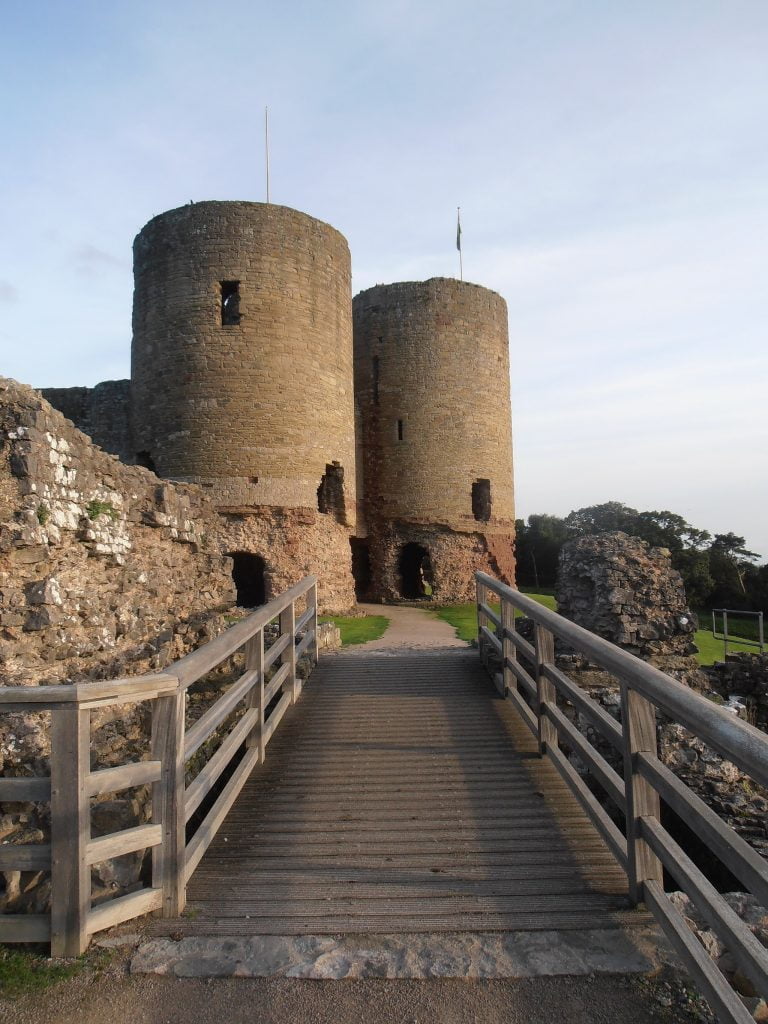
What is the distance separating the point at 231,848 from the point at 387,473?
1832 cm

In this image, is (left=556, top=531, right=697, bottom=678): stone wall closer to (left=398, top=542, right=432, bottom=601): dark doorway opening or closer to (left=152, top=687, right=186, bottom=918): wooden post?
(left=152, top=687, right=186, bottom=918): wooden post

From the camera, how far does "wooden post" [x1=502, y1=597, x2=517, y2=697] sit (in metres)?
6.11

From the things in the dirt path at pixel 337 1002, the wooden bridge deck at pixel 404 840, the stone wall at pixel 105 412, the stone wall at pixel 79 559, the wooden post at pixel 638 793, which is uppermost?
the stone wall at pixel 105 412

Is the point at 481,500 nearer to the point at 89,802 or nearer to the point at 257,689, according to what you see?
the point at 257,689

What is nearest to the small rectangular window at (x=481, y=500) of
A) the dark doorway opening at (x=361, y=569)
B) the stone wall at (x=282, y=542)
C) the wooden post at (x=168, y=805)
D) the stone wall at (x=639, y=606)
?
the dark doorway opening at (x=361, y=569)

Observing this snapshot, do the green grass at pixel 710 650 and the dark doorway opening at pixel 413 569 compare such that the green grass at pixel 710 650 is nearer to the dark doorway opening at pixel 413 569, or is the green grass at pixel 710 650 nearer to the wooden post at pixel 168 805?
the dark doorway opening at pixel 413 569

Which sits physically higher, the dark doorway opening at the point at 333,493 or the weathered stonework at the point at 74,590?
the dark doorway opening at the point at 333,493

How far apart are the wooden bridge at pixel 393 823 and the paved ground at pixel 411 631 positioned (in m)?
6.03

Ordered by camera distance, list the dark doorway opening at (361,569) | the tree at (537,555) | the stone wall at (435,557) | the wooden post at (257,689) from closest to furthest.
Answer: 1. the wooden post at (257,689)
2. the stone wall at (435,557)
3. the dark doorway opening at (361,569)
4. the tree at (537,555)

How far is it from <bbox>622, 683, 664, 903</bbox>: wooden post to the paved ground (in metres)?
7.69

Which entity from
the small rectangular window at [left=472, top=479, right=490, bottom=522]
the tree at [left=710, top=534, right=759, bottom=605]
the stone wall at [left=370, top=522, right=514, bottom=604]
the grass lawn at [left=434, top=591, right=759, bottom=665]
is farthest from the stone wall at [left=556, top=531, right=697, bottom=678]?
the tree at [left=710, top=534, right=759, bottom=605]

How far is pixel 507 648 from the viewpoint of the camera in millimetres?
6168

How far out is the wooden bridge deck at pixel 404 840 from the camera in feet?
9.70

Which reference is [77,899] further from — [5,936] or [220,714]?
[220,714]
